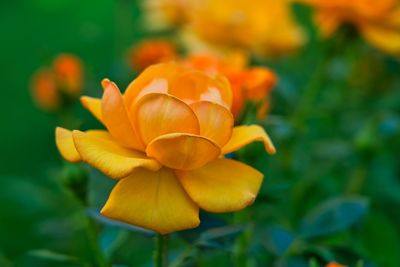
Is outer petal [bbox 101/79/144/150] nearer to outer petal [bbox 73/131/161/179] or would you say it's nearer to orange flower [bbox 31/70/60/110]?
outer petal [bbox 73/131/161/179]

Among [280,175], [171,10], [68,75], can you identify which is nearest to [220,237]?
[280,175]

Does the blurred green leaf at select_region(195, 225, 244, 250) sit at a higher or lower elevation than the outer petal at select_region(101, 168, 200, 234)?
lower

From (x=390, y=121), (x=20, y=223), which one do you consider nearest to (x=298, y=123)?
(x=390, y=121)

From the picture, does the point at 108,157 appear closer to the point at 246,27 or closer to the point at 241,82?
the point at 241,82

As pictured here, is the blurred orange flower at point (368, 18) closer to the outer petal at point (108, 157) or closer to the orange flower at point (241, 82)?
the orange flower at point (241, 82)

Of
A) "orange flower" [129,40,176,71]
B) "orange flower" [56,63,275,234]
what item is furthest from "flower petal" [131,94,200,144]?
"orange flower" [129,40,176,71]

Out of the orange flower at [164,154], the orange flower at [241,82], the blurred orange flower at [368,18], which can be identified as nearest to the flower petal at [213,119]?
the orange flower at [164,154]
